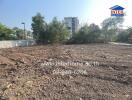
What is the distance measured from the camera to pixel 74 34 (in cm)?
3616

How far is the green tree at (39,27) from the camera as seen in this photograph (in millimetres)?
36250

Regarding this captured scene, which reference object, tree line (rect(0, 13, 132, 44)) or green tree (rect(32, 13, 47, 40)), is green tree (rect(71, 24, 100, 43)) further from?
green tree (rect(32, 13, 47, 40))

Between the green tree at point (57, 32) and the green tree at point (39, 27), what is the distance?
1.22 m

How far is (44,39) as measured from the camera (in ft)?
118

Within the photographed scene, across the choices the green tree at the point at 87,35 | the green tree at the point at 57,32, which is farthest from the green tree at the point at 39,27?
the green tree at the point at 87,35

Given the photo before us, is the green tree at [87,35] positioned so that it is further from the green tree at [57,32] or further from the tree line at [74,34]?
the green tree at [57,32]

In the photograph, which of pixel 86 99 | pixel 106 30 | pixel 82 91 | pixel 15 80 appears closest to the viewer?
pixel 86 99

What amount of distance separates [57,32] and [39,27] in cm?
365

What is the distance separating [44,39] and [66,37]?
145 inches

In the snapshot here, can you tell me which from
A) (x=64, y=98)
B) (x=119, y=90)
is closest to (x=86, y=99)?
(x=64, y=98)

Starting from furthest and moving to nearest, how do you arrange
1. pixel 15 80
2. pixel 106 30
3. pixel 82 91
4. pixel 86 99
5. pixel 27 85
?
pixel 106 30
pixel 15 80
pixel 27 85
pixel 82 91
pixel 86 99

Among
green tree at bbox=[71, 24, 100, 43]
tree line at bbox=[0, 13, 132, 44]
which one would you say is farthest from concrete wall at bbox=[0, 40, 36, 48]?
green tree at bbox=[71, 24, 100, 43]

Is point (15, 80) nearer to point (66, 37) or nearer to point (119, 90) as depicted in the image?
point (119, 90)

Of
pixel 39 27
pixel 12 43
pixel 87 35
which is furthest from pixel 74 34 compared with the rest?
pixel 12 43
